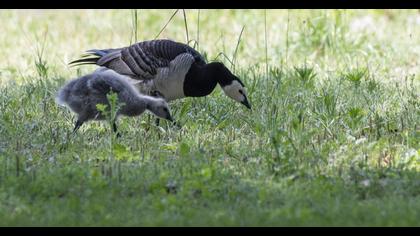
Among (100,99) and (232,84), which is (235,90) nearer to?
(232,84)

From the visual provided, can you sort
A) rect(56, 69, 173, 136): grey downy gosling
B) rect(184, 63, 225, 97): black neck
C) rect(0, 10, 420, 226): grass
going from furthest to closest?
1. rect(184, 63, 225, 97): black neck
2. rect(56, 69, 173, 136): grey downy gosling
3. rect(0, 10, 420, 226): grass

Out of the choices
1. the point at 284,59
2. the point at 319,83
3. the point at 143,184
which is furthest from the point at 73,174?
the point at 284,59

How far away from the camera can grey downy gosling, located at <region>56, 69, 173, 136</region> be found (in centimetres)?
820

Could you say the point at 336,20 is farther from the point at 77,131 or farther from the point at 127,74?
the point at 77,131

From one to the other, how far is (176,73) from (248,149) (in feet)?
5.14

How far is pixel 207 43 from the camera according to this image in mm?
12930

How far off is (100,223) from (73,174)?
94 centimetres

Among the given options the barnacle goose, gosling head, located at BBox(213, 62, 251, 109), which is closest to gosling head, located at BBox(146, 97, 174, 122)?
the barnacle goose

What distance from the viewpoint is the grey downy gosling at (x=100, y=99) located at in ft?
26.9

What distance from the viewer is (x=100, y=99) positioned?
8219mm

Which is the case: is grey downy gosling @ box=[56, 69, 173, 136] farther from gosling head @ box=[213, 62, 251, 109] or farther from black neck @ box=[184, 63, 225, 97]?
gosling head @ box=[213, 62, 251, 109]

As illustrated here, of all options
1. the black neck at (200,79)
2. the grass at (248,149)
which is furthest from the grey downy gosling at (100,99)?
the black neck at (200,79)

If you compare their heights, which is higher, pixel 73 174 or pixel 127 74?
pixel 127 74

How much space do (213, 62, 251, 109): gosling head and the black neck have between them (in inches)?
1.1
